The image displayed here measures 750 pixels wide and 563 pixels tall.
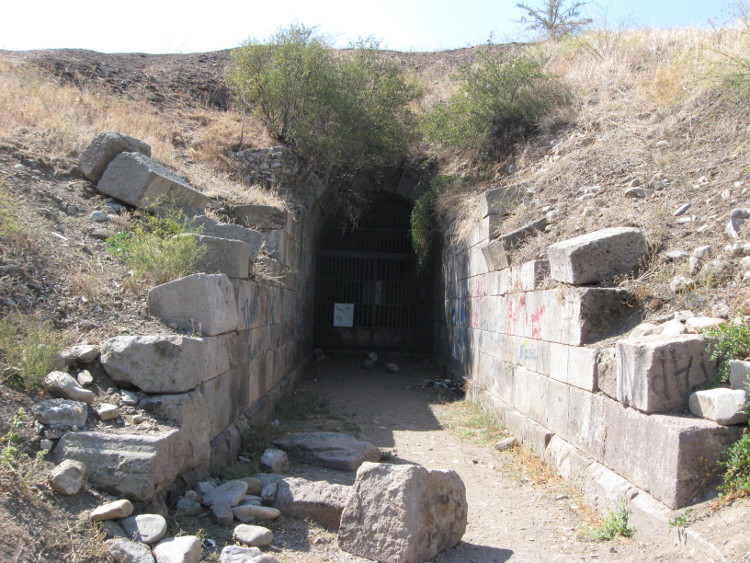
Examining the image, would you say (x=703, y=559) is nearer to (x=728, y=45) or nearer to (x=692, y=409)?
(x=692, y=409)

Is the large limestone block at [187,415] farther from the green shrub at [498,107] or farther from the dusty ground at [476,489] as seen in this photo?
the green shrub at [498,107]

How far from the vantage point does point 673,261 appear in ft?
16.5

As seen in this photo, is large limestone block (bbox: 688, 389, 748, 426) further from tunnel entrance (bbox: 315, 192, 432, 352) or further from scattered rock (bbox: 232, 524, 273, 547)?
tunnel entrance (bbox: 315, 192, 432, 352)

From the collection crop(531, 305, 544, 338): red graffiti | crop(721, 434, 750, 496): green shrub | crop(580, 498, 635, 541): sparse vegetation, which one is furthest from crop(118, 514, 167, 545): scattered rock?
crop(531, 305, 544, 338): red graffiti

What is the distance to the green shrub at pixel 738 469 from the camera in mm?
3344

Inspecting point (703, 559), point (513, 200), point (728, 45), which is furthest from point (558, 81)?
point (703, 559)

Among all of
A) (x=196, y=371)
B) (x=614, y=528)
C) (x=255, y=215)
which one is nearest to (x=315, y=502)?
(x=196, y=371)

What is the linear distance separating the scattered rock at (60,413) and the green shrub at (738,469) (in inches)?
149

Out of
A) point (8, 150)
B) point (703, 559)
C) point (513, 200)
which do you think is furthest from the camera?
point (513, 200)

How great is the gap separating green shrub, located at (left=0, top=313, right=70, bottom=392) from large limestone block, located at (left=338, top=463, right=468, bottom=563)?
6.91 feet

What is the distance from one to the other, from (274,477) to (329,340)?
967 centimetres

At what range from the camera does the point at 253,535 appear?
151 inches

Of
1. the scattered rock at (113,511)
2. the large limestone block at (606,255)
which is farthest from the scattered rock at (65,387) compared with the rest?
the large limestone block at (606,255)

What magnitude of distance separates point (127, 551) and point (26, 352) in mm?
1494
